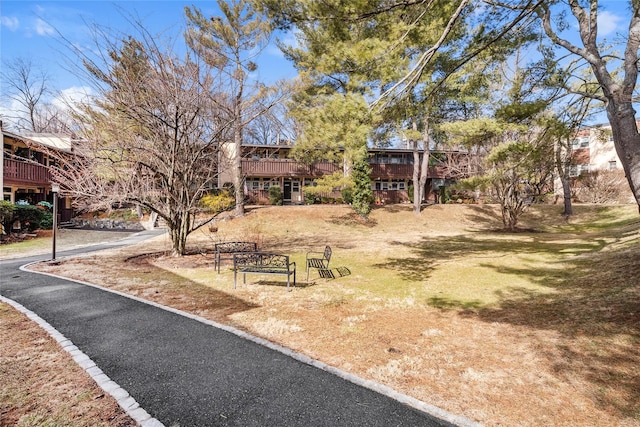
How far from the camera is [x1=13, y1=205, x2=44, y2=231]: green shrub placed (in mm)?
A: 19270

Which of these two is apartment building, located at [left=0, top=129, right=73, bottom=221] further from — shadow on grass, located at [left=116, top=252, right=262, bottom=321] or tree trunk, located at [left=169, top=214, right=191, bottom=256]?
shadow on grass, located at [left=116, top=252, right=262, bottom=321]

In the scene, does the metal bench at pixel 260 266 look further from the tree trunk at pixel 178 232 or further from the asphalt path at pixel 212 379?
the tree trunk at pixel 178 232

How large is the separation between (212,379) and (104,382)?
1.26 metres

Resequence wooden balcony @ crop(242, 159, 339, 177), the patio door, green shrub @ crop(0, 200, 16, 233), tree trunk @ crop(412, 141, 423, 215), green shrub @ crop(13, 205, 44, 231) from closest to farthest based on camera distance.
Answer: green shrub @ crop(0, 200, 16, 233) < green shrub @ crop(13, 205, 44, 231) < tree trunk @ crop(412, 141, 423, 215) < wooden balcony @ crop(242, 159, 339, 177) < the patio door

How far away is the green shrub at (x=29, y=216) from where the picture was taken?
19270mm

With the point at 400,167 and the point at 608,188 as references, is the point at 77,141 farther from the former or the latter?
the point at 608,188

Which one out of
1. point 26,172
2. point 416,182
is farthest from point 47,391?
point 416,182

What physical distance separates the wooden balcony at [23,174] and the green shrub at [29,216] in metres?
2.30

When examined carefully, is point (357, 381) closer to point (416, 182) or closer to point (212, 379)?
point (212, 379)

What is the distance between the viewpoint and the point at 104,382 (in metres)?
3.84

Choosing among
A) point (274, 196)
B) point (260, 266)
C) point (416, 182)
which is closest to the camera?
point (260, 266)

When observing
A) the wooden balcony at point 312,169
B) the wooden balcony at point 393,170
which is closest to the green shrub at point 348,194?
the wooden balcony at point 312,169

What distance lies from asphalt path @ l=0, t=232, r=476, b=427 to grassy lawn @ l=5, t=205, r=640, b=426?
1.30 feet

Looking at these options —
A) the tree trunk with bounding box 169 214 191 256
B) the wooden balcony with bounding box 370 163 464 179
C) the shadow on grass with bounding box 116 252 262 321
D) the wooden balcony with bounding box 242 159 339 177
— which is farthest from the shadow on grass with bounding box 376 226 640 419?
the wooden balcony with bounding box 370 163 464 179
